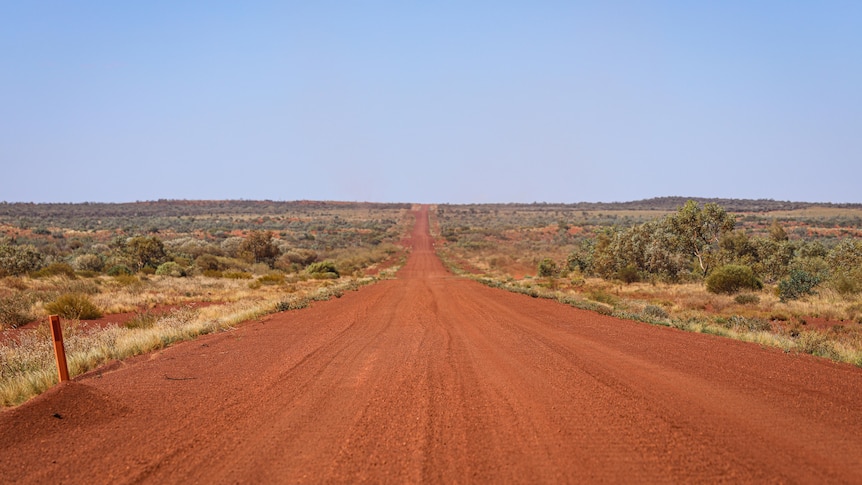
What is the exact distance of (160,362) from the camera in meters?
10.1

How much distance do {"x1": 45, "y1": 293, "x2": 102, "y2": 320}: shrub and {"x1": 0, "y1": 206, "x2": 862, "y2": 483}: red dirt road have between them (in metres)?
9.84

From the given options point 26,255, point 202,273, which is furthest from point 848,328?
point 26,255

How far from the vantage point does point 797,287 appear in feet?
76.4

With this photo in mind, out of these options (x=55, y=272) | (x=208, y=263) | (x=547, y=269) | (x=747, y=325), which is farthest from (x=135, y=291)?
(x=547, y=269)

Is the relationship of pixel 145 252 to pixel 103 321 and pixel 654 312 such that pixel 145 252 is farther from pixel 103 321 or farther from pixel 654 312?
pixel 654 312

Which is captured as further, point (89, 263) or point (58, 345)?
point (89, 263)

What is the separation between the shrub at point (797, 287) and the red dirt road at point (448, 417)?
46.1ft

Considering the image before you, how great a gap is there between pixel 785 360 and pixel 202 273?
3585 centimetres

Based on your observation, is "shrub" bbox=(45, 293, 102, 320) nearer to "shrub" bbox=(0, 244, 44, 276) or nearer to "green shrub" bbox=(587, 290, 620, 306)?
"shrub" bbox=(0, 244, 44, 276)

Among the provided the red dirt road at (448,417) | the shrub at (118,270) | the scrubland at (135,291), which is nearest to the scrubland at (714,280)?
the red dirt road at (448,417)

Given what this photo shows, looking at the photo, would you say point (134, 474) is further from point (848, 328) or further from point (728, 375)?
point (848, 328)

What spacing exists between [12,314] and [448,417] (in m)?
16.7

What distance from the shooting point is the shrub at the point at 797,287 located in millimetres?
22812

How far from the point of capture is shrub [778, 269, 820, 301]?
898 inches
